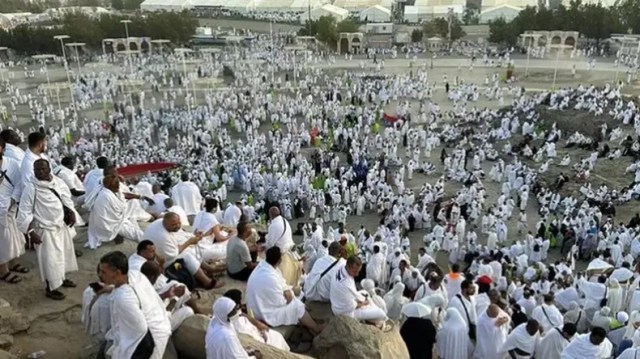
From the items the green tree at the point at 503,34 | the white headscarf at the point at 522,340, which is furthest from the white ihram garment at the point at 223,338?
the green tree at the point at 503,34

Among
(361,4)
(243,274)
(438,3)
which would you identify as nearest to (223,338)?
(243,274)

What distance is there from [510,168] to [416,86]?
12213 mm

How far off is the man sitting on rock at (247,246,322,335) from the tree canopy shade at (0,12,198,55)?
40.7 metres

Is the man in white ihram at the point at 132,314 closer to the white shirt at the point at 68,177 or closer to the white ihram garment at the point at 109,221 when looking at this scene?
the white ihram garment at the point at 109,221

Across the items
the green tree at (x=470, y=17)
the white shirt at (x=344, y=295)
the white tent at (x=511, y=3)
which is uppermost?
the white tent at (x=511, y=3)

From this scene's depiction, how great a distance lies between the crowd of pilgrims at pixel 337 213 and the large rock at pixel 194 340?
70 mm

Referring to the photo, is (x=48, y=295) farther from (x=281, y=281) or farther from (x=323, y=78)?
(x=323, y=78)

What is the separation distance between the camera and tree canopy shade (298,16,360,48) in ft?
138

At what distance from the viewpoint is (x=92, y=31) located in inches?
1656

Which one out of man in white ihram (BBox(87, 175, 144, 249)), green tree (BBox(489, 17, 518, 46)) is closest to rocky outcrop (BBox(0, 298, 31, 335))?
man in white ihram (BBox(87, 175, 144, 249))

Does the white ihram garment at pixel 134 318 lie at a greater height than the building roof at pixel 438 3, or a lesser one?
lesser

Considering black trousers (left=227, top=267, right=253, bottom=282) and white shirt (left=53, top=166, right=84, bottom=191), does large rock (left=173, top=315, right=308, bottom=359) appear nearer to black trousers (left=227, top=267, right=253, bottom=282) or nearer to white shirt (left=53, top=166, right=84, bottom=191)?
black trousers (left=227, top=267, right=253, bottom=282)

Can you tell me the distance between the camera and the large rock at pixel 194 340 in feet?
13.4

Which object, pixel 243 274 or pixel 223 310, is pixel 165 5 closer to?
pixel 243 274
